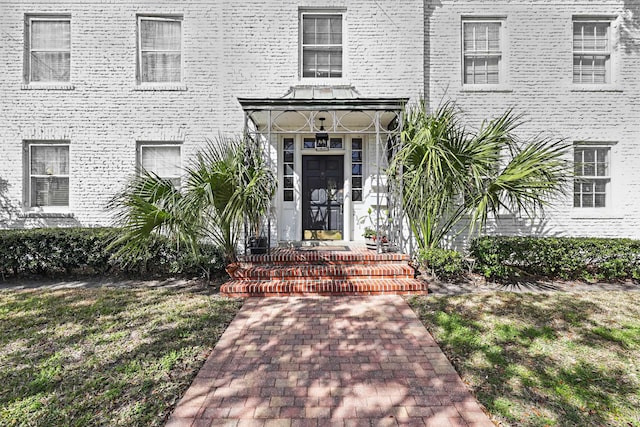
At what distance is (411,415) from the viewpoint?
2.64 metres

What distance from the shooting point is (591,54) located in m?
8.25

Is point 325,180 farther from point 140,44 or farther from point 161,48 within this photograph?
point 140,44

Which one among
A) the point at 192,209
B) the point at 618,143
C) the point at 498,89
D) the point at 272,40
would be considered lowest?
the point at 192,209

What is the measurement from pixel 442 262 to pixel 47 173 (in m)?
9.80

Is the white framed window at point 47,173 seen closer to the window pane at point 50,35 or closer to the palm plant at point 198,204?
the window pane at point 50,35

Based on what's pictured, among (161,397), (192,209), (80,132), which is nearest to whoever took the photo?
(161,397)

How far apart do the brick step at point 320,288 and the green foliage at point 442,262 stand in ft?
2.71

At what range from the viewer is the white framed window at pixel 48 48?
806 centimetres

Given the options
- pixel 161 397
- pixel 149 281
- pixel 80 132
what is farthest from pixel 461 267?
pixel 80 132

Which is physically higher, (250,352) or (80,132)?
(80,132)

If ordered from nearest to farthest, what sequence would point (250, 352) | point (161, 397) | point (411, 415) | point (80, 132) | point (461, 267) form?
1. point (411, 415)
2. point (161, 397)
3. point (250, 352)
4. point (461, 267)
5. point (80, 132)

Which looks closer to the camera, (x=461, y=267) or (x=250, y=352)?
(x=250, y=352)

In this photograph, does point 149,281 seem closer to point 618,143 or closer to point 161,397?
point 161,397

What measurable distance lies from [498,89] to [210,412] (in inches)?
358
